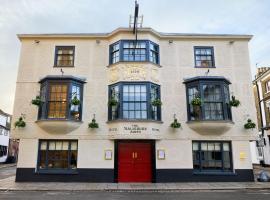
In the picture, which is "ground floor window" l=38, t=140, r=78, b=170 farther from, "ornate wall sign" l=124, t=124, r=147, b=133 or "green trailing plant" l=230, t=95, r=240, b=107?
"green trailing plant" l=230, t=95, r=240, b=107

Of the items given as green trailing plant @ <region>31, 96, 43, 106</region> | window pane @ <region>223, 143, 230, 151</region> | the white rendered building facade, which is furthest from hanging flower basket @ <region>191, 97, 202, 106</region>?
the white rendered building facade

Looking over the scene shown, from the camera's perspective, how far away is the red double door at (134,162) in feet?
50.8

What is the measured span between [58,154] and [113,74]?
628cm

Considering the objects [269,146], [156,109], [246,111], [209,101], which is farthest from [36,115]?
[269,146]

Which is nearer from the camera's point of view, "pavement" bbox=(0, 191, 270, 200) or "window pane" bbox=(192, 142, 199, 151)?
"pavement" bbox=(0, 191, 270, 200)

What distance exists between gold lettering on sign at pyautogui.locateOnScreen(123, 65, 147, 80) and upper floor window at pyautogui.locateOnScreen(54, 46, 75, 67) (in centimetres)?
395

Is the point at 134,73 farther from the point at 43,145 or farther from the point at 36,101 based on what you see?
the point at 43,145

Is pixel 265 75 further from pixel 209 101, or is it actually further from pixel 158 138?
pixel 158 138

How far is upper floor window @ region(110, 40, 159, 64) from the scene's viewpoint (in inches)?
649

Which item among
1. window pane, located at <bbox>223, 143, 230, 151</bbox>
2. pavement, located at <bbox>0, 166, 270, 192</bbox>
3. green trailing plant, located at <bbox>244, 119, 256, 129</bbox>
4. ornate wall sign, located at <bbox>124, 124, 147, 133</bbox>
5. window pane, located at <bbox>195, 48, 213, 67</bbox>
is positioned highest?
window pane, located at <bbox>195, 48, 213, 67</bbox>

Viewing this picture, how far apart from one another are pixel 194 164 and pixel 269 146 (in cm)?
1646

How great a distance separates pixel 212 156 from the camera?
1589cm

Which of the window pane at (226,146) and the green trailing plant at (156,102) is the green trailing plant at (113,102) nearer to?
the green trailing plant at (156,102)

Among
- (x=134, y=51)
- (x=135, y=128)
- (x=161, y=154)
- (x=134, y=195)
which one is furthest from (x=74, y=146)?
(x=134, y=51)
